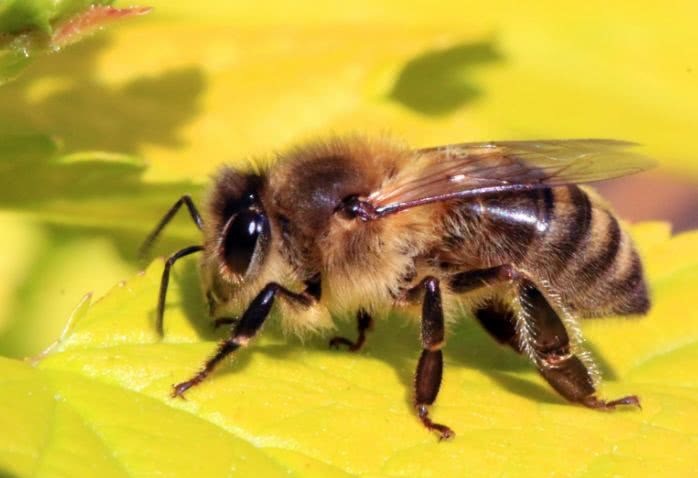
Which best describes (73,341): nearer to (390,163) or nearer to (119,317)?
(119,317)

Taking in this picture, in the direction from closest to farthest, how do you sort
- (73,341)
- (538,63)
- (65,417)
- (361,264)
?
(65,417) < (73,341) < (361,264) < (538,63)

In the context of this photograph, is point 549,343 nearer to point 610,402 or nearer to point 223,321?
point 610,402

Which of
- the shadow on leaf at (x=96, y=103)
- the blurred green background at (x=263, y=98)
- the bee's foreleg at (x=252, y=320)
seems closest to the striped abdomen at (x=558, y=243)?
the bee's foreleg at (x=252, y=320)

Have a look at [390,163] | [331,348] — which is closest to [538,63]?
[390,163]

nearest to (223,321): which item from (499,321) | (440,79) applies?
(499,321)

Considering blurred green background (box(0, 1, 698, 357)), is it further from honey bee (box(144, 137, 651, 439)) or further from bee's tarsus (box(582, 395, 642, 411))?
bee's tarsus (box(582, 395, 642, 411))

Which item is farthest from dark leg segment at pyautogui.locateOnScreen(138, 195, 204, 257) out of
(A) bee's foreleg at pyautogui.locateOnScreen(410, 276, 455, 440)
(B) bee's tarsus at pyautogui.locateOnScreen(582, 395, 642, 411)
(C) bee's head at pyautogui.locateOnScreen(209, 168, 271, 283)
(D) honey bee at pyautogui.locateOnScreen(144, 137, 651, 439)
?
(B) bee's tarsus at pyautogui.locateOnScreen(582, 395, 642, 411)
